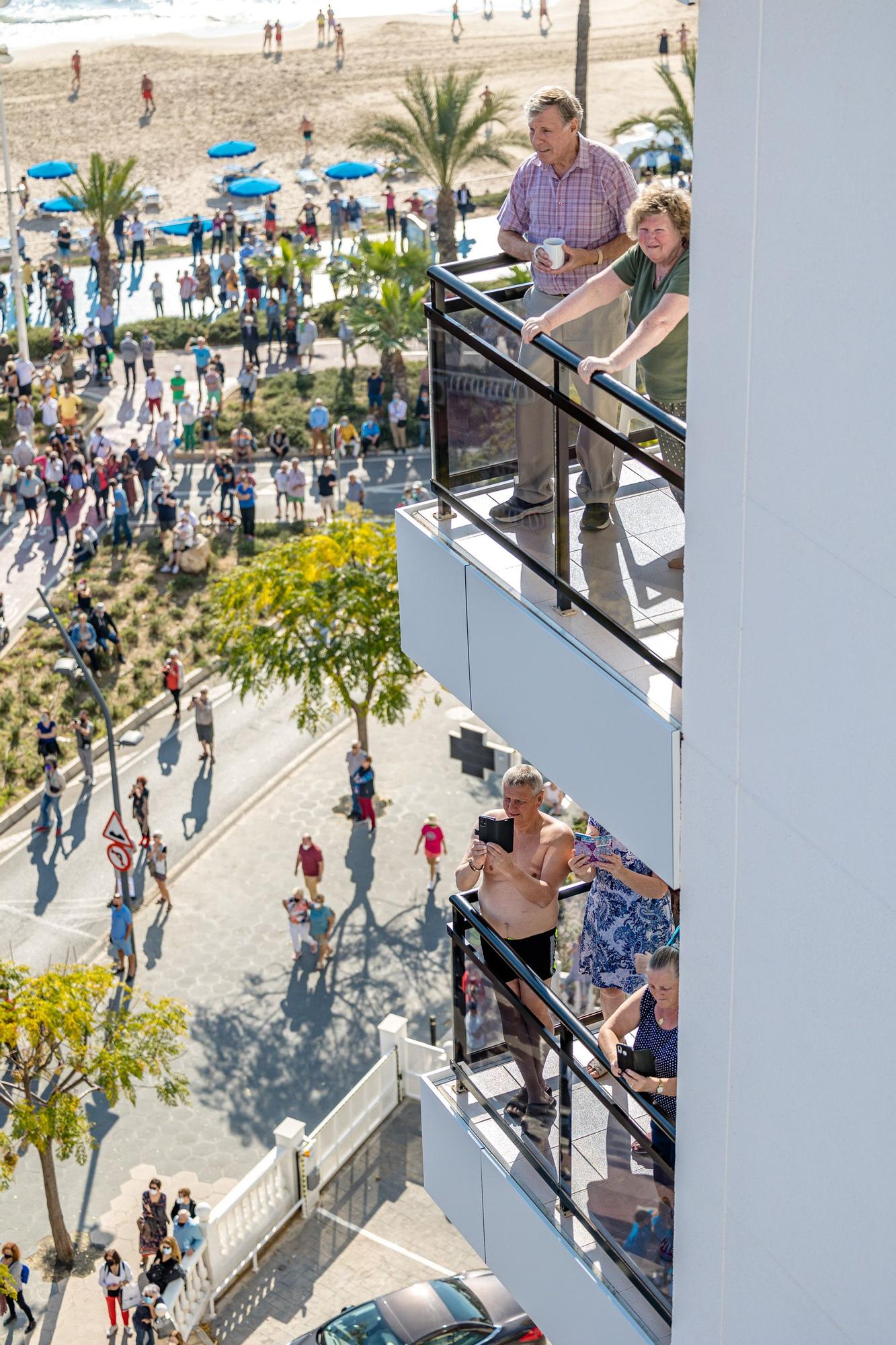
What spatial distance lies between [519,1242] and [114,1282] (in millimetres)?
10330

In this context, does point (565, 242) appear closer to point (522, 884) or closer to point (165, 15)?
point (522, 884)

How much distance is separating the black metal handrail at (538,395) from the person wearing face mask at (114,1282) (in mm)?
11719

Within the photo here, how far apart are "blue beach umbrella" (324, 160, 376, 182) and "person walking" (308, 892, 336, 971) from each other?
35.0 meters

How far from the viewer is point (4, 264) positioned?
51.5 metres

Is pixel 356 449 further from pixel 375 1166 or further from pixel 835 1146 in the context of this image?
pixel 835 1146

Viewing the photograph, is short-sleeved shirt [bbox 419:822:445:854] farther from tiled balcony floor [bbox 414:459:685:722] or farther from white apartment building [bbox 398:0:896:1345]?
tiled balcony floor [bbox 414:459:685:722]

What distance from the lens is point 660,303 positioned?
254 inches

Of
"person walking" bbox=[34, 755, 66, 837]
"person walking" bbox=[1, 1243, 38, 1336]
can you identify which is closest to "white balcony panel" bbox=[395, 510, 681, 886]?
"person walking" bbox=[1, 1243, 38, 1336]

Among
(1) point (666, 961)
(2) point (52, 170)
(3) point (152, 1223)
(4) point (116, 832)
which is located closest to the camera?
(1) point (666, 961)

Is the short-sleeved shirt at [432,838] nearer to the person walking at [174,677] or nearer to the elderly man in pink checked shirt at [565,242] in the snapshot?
the person walking at [174,677]

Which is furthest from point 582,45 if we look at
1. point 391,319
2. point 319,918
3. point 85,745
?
point 319,918

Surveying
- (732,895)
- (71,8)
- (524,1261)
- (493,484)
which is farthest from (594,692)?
(71,8)

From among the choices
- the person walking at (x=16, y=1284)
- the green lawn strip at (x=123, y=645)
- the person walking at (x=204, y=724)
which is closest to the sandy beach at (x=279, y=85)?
the green lawn strip at (x=123, y=645)

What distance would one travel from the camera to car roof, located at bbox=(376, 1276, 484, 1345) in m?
15.6
